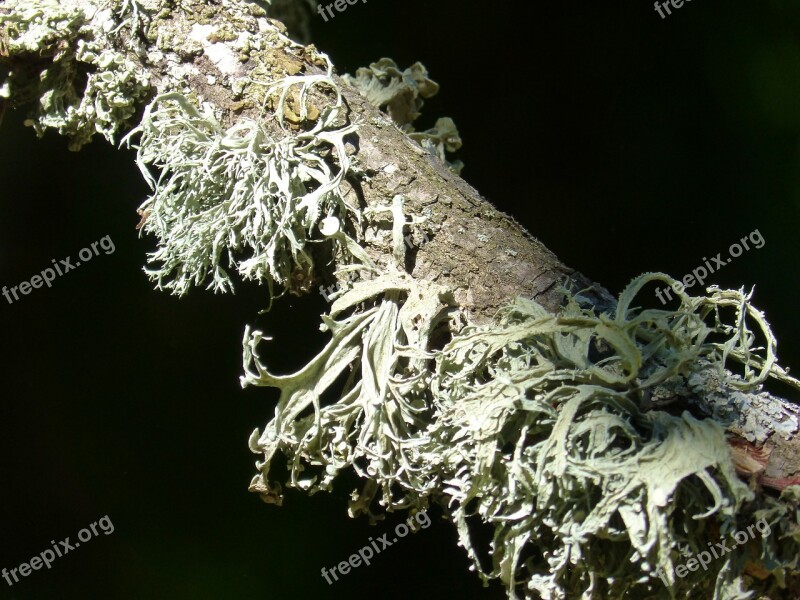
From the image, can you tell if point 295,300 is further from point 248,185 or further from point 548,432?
point 548,432

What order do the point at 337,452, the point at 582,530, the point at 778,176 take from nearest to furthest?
the point at 582,530
the point at 337,452
the point at 778,176

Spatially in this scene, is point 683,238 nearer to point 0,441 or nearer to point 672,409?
point 672,409

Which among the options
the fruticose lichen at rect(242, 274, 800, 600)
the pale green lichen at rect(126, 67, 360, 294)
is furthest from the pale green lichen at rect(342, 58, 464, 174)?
the fruticose lichen at rect(242, 274, 800, 600)

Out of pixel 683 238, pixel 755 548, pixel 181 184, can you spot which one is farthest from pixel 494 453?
pixel 683 238

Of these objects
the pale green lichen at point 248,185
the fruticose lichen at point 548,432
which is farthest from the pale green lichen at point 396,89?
the fruticose lichen at point 548,432

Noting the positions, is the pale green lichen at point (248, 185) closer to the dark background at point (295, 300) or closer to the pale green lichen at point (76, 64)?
the pale green lichen at point (76, 64)

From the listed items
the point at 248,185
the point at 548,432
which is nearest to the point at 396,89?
the point at 248,185

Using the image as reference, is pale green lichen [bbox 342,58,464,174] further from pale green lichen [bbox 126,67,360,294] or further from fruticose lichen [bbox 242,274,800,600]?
fruticose lichen [bbox 242,274,800,600]
